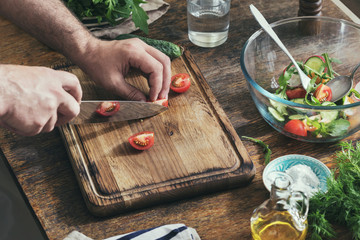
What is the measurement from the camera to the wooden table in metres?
1.33

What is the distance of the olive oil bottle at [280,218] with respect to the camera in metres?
1.14

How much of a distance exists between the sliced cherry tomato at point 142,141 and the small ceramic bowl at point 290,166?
353 mm

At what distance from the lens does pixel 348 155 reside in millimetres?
1405

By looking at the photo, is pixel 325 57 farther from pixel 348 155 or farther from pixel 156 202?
pixel 156 202

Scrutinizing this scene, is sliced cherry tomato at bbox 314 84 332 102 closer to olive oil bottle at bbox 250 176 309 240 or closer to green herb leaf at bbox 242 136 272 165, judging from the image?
green herb leaf at bbox 242 136 272 165

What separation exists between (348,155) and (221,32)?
723 mm

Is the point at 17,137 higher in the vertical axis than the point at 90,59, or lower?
lower

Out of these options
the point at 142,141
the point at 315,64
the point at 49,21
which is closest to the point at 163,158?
the point at 142,141

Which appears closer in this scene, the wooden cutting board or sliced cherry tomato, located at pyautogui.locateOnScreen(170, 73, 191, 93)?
the wooden cutting board

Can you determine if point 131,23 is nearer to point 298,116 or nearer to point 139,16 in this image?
point 139,16

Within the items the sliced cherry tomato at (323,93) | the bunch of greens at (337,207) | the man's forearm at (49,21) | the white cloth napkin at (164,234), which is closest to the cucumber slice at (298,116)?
the sliced cherry tomato at (323,93)

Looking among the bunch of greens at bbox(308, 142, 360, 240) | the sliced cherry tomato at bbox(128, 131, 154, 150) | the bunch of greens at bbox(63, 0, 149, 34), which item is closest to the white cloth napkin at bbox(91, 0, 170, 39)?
the bunch of greens at bbox(63, 0, 149, 34)

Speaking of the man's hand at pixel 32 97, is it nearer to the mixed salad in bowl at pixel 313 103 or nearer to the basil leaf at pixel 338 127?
the mixed salad in bowl at pixel 313 103

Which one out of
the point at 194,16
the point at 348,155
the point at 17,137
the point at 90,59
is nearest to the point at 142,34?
the point at 194,16
